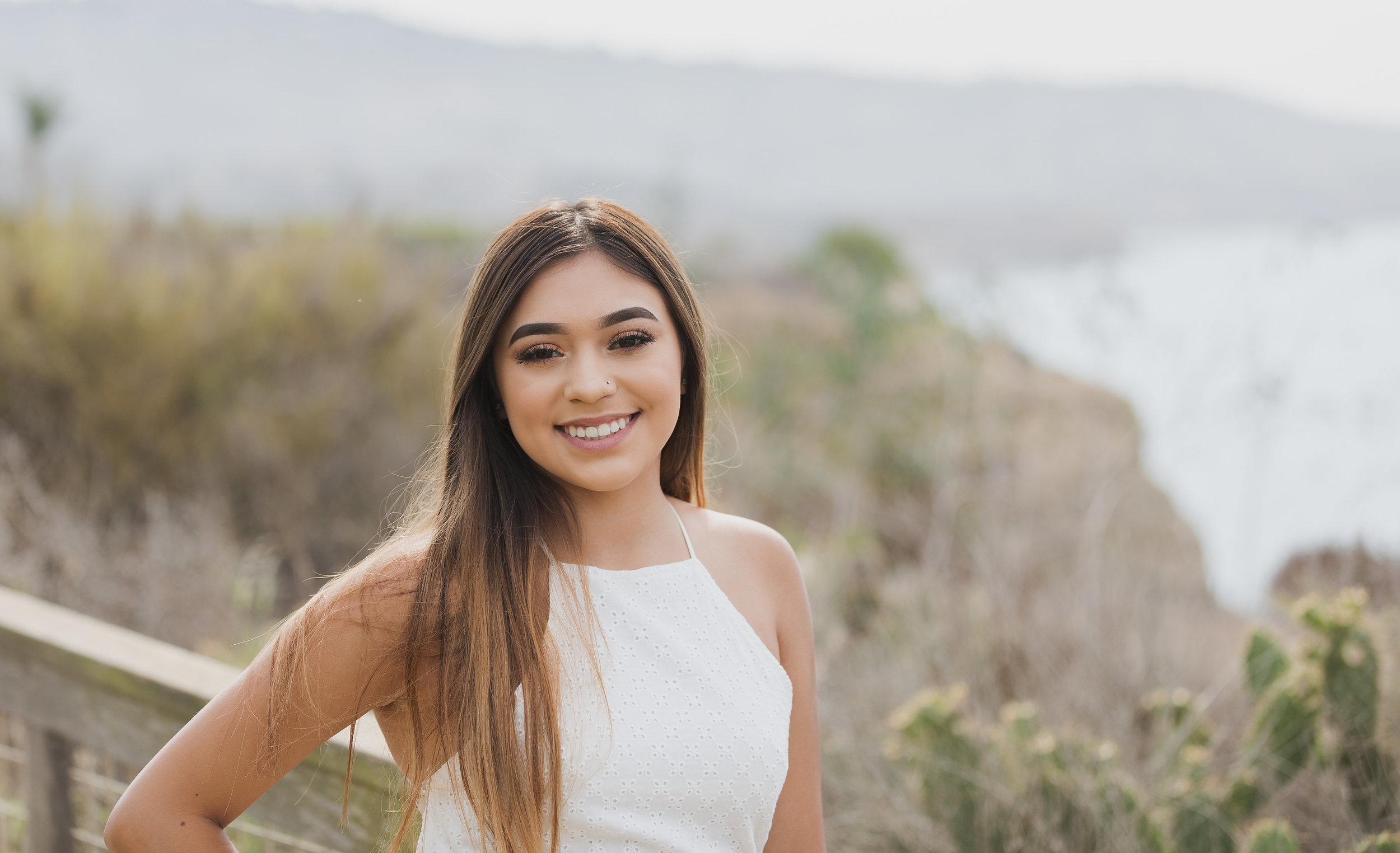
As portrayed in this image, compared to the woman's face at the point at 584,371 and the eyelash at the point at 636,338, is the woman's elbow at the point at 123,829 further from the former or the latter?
the eyelash at the point at 636,338

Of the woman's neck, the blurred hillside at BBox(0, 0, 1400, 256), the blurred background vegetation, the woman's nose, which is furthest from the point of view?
the blurred hillside at BBox(0, 0, 1400, 256)

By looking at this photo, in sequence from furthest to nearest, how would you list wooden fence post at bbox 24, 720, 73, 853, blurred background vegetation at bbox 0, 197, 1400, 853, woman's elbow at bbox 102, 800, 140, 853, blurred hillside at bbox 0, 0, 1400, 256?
1. blurred hillside at bbox 0, 0, 1400, 256
2. blurred background vegetation at bbox 0, 197, 1400, 853
3. wooden fence post at bbox 24, 720, 73, 853
4. woman's elbow at bbox 102, 800, 140, 853

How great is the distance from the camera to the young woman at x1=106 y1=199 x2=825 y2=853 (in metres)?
1.25

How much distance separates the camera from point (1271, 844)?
6.46ft

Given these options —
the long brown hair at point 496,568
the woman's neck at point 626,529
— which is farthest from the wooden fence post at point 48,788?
the woman's neck at point 626,529

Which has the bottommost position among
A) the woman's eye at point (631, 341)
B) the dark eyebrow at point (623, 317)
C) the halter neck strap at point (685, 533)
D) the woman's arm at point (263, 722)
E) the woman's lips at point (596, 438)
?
the woman's arm at point (263, 722)

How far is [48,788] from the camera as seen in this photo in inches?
74.7

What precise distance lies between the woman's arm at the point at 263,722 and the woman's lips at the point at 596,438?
0.95 feet

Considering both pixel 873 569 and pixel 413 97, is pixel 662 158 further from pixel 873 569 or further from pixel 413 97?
pixel 413 97

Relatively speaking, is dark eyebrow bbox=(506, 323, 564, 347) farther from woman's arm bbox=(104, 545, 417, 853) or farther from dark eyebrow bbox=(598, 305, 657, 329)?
woman's arm bbox=(104, 545, 417, 853)

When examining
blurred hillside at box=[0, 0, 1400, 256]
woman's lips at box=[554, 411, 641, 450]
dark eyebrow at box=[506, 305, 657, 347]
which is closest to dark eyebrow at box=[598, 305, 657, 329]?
dark eyebrow at box=[506, 305, 657, 347]

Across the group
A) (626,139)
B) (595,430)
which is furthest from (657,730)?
(626,139)

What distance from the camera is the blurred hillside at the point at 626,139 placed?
21.3 feet

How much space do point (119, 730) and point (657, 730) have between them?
Result: 3.47 ft
